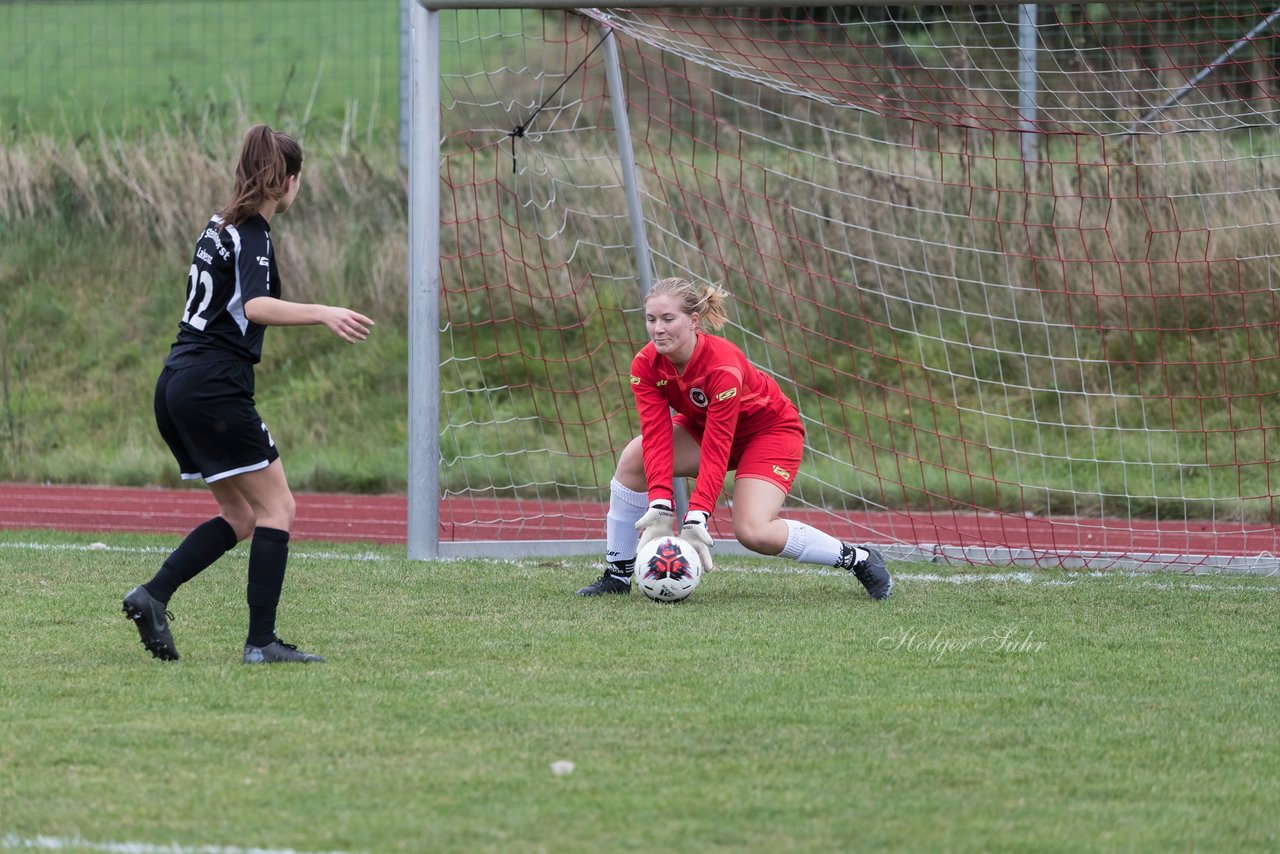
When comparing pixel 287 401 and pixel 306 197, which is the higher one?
pixel 306 197

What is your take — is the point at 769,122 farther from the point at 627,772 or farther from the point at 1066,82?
the point at 627,772

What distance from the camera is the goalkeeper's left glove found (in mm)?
5484

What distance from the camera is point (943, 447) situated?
10.9m

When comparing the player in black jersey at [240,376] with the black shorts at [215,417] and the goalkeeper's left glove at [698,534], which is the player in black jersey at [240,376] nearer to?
the black shorts at [215,417]

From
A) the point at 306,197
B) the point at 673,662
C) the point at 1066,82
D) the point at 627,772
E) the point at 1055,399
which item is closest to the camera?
the point at 627,772

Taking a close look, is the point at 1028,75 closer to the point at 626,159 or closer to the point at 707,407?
the point at 626,159

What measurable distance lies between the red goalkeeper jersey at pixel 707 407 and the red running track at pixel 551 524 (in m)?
1.73

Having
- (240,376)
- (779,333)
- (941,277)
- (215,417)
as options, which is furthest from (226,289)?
(779,333)

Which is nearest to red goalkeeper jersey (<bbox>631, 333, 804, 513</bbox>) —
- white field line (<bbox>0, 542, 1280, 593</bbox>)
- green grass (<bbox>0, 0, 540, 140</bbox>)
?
white field line (<bbox>0, 542, 1280, 593</bbox>)

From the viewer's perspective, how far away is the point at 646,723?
3.73 meters

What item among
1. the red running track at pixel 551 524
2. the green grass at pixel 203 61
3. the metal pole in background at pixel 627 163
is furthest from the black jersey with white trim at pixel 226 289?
the green grass at pixel 203 61

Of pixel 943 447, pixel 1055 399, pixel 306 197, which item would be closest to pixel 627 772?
pixel 943 447

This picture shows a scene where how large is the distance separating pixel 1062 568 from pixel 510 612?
274cm

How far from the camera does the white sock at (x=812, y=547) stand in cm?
591
